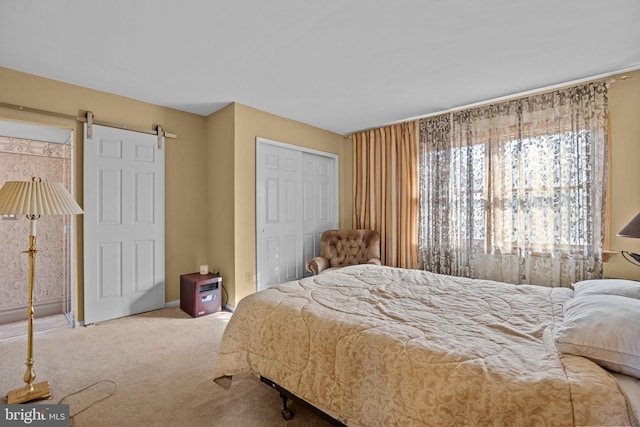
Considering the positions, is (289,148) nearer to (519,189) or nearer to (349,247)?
(349,247)

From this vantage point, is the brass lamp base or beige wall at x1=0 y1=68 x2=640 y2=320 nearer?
the brass lamp base

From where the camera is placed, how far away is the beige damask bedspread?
973 mm

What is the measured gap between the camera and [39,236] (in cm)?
358

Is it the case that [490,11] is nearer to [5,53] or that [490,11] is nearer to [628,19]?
[628,19]

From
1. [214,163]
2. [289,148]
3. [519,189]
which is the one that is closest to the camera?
[519,189]

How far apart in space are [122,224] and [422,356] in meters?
3.42

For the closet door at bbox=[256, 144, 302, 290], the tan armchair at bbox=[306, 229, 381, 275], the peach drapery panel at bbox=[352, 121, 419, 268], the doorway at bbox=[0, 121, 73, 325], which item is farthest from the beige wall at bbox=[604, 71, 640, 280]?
the doorway at bbox=[0, 121, 73, 325]

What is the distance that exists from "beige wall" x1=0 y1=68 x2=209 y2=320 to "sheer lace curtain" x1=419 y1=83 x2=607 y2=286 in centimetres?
298

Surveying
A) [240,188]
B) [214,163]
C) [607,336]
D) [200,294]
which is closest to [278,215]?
[240,188]

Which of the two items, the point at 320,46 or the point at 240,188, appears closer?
the point at 320,46

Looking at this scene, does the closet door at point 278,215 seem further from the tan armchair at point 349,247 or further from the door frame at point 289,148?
the tan armchair at point 349,247

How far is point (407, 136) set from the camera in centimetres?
407

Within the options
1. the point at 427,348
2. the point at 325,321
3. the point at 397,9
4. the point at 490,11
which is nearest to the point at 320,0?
the point at 397,9

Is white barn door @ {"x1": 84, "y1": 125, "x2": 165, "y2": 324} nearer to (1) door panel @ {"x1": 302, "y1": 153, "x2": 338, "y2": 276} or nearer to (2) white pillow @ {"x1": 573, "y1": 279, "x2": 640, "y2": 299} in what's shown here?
(1) door panel @ {"x1": 302, "y1": 153, "x2": 338, "y2": 276}
